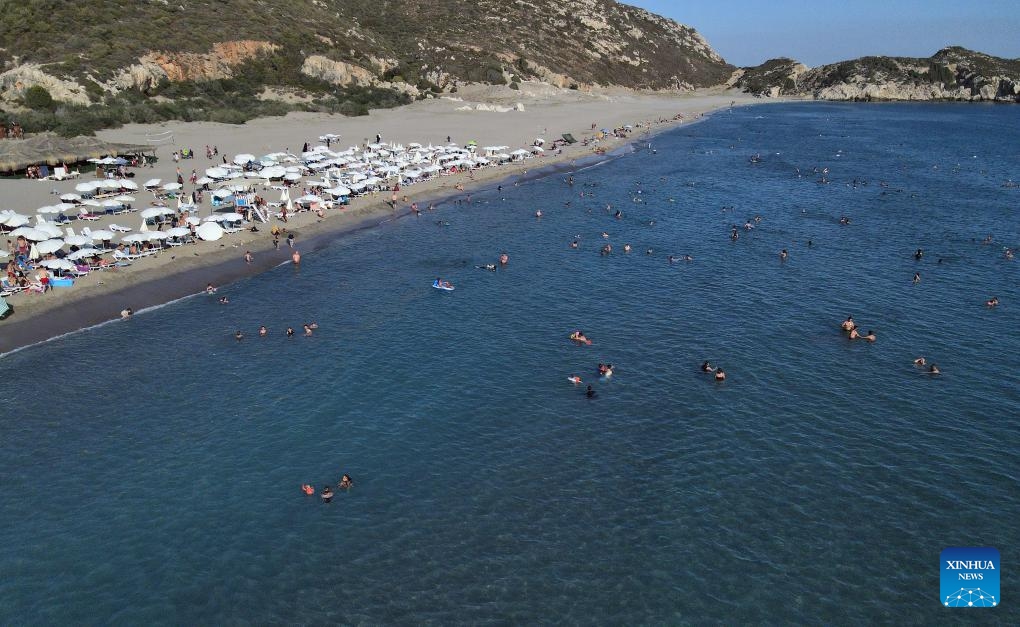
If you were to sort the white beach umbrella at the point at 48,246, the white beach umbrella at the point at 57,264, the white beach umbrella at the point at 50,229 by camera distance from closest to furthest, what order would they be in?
1. the white beach umbrella at the point at 57,264
2. the white beach umbrella at the point at 48,246
3. the white beach umbrella at the point at 50,229

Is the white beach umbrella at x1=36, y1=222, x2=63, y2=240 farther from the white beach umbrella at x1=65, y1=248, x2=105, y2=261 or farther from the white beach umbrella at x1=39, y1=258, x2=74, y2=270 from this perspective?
the white beach umbrella at x1=39, y1=258, x2=74, y2=270

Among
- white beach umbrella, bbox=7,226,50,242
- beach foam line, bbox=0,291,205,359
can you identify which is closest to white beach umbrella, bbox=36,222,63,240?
white beach umbrella, bbox=7,226,50,242

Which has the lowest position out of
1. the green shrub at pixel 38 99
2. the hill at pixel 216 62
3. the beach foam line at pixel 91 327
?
the beach foam line at pixel 91 327

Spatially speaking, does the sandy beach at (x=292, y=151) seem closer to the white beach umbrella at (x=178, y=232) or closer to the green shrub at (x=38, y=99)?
the white beach umbrella at (x=178, y=232)

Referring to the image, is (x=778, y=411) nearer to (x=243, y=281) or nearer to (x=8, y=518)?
(x=8, y=518)

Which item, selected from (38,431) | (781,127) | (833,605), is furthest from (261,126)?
(781,127)

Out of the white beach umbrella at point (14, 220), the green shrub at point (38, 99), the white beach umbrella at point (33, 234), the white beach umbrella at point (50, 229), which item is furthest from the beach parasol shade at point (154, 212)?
the green shrub at point (38, 99)

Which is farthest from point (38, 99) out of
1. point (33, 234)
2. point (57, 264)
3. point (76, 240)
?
point (57, 264)
